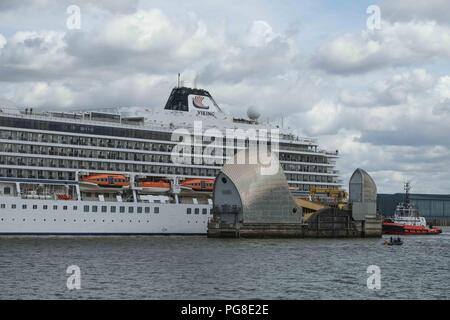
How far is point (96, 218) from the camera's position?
88375 mm

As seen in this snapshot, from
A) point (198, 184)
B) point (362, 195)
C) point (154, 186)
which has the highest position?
point (198, 184)

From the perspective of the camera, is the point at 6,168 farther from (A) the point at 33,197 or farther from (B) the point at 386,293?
(B) the point at 386,293

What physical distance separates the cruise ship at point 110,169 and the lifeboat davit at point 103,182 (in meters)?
0.10

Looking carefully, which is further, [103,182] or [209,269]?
[103,182]

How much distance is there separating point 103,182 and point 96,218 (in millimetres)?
4299

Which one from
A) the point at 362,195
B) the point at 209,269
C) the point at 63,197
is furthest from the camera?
the point at 362,195

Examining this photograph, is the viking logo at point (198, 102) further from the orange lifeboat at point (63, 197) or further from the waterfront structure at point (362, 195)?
the orange lifeboat at point (63, 197)

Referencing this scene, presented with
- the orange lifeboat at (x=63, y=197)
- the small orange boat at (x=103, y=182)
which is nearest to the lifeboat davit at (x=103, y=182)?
the small orange boat at (x=103, y=182)

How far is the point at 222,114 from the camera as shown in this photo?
110 metres

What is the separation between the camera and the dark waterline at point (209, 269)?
1850 inches

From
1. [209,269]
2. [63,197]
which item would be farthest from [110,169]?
[209,269]

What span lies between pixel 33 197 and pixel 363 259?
33.4 meters

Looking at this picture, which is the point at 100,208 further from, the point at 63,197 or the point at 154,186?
the point at 154,186
